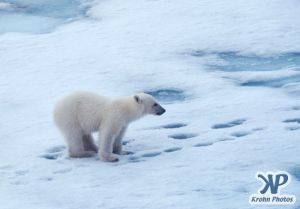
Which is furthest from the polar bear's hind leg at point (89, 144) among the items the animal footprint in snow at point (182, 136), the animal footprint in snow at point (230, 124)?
the animal footprint in snow at point (230, 124)

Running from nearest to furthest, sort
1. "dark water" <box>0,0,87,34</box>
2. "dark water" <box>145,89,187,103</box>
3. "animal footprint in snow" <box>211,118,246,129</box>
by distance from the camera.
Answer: "animal footprint in snow" <box>211,118,246,129</box>
"dark water" <box>145,89,187,103</box>
"dark water" <box>0,0,87,34</box>

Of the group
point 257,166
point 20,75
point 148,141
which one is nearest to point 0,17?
point 20,75

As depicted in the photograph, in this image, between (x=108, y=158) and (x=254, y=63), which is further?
(x=254, y=63)

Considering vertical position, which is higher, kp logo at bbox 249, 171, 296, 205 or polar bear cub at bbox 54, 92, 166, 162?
polar bear cub at bbox 54, 92, 166, 162

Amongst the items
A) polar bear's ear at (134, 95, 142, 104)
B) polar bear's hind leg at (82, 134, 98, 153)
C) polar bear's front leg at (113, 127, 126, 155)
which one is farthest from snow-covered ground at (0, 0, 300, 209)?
polar bear's ear at (134, 95, 142, 104)

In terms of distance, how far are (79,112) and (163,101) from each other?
186 cm

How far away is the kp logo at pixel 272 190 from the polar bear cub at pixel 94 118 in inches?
49.4

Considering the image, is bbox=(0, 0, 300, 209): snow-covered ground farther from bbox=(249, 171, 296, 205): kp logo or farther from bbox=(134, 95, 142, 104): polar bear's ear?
bbox=(134, 95, 142, 104): polar bear's ear

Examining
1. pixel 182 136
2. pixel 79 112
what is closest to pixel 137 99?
pixel 79 112

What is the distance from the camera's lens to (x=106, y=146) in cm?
562

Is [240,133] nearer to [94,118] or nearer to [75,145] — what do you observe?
[94,118]

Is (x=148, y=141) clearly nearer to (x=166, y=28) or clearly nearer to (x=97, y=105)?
(x=97, y=105)

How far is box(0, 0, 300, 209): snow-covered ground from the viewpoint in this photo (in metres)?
5.03

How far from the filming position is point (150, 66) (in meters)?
8.76
